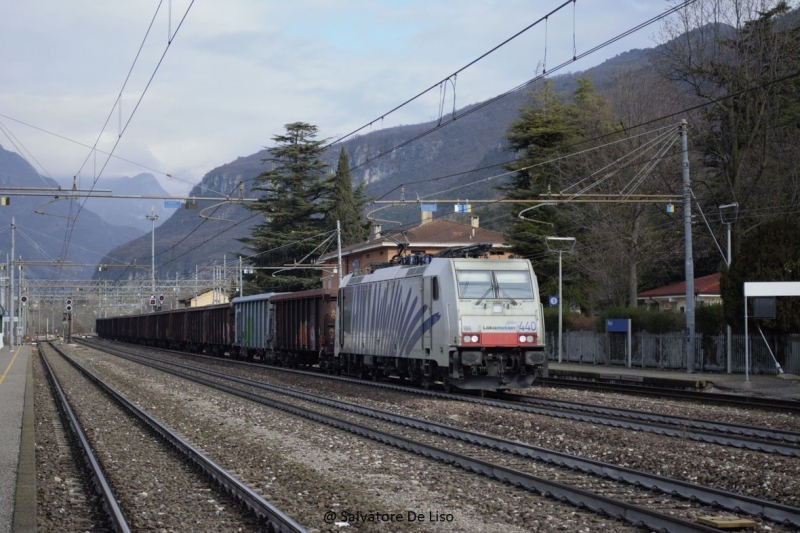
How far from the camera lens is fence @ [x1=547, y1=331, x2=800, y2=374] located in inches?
1049

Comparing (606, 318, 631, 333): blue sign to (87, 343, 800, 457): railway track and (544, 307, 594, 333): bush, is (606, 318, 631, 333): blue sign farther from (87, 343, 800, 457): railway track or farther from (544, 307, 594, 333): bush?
(87, 343, 800, 457): railway track

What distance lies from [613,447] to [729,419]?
4.38m

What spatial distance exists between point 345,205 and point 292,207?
4.03 metres

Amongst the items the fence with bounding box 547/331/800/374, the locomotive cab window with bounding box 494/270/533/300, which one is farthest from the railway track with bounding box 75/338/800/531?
the fence with bounding box 547/331/800/374

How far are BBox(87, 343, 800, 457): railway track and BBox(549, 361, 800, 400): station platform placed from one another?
5948 mm

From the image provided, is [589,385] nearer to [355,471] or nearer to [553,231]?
[355,471]

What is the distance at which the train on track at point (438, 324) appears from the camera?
19484mm

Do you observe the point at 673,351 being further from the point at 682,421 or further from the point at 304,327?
the point at 682,421

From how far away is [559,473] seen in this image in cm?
1066

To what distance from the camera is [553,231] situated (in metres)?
48.1

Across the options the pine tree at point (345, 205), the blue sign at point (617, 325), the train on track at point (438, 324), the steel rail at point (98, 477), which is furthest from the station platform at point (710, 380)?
the pine tree at point (345, 205)

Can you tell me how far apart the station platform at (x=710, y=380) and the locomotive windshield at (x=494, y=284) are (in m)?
6.54

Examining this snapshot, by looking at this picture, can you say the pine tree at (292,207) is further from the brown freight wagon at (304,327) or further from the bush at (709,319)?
the bush at (709,319)

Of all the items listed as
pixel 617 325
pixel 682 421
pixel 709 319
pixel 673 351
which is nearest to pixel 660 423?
pixel 682 421
